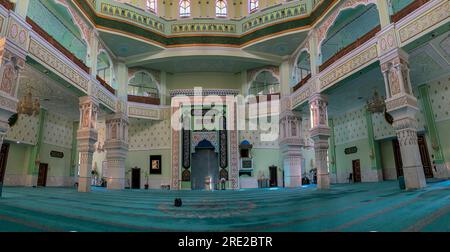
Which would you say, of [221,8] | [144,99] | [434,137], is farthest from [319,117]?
[144,99]

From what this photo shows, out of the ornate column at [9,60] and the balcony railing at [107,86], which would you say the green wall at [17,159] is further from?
the ornate column at [9,60]

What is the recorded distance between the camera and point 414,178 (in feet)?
18.2

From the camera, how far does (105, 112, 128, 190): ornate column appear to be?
35.1ft

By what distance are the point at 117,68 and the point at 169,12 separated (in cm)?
324

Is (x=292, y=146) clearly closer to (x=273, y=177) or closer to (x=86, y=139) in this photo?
(x=273, y=177)

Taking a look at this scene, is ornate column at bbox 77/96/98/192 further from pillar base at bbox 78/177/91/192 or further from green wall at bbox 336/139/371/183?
green wall at bbox 336/139/371/183

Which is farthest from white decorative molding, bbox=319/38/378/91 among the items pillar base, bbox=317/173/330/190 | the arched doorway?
the arched doorway

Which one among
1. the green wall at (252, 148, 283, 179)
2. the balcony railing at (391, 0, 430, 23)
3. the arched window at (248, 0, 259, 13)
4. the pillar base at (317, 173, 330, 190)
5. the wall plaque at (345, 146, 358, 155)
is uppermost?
the arched window at (248, 0, 259, 13)

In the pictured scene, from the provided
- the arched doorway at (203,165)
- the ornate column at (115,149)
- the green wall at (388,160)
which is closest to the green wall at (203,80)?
the arched doorway at (203,165)

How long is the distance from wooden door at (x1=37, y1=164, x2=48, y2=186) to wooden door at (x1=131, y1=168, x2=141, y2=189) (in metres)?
3.86

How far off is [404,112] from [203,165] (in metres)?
8.30

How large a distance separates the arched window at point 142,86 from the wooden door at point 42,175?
502 centimetres

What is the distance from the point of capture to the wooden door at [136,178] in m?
12.8

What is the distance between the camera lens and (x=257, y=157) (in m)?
12.7
